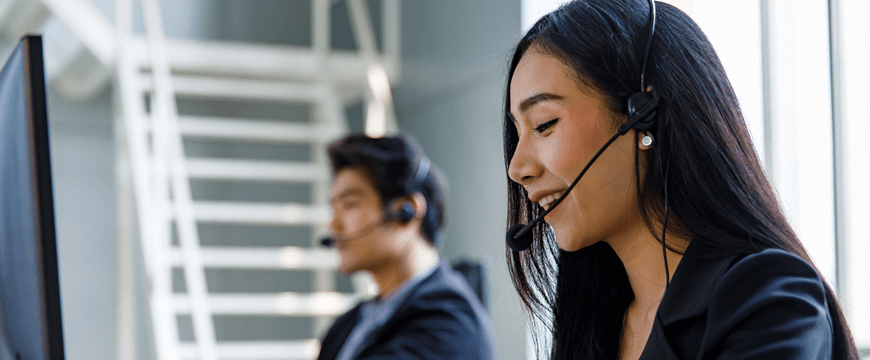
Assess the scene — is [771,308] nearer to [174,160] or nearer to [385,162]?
[385,162]

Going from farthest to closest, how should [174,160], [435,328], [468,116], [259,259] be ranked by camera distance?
[259,259], [174,160], [468,116], [435,328]

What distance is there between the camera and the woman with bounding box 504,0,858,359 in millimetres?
654

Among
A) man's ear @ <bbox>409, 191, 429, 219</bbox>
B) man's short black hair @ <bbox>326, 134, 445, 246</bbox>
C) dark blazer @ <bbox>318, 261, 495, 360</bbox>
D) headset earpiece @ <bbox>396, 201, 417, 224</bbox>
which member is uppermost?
man's short black hair @ <bbox>326, 134, 445, 246</bbox>

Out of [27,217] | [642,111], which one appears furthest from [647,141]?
[27,217]

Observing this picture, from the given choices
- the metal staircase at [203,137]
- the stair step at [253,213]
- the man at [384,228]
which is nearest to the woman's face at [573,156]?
the man at [384,228]

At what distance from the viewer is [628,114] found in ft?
2.52

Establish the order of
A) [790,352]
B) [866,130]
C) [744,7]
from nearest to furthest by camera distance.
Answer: [790,352] < [866,130] < [744,7]

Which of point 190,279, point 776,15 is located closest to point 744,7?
point 776,15

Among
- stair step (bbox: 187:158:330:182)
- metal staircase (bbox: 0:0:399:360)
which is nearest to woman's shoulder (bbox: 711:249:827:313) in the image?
metal staircase (bbox: 0:0:399:360)

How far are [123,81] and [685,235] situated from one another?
10.0 feet

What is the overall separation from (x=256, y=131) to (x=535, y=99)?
3.04m

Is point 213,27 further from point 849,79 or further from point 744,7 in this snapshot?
point 849,79

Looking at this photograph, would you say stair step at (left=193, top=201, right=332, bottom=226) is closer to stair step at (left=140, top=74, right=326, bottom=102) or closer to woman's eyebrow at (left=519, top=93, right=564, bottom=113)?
stair step at (left=140, top=74, right=326, bottom=102)

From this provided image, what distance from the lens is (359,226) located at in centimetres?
194
